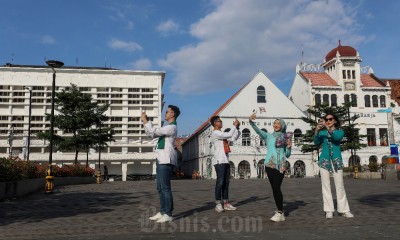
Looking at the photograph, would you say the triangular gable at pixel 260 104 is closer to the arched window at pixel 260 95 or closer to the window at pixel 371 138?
the arched window at pixel 260 95

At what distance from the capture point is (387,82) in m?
52.8

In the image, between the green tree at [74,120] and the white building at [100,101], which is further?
the white building at [100,101]

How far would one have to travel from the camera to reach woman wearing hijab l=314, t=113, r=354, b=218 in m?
6.89

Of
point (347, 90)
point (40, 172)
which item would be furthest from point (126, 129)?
point (40, 172)

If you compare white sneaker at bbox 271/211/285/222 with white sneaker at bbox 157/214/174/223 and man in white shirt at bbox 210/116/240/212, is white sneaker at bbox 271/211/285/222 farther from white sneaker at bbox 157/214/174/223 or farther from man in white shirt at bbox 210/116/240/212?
white sneaker at bbox 157/214/174/223

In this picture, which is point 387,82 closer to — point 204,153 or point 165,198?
point 204,153

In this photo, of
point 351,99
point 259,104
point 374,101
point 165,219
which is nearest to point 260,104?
point 259,104

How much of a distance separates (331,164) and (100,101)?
70.3 m

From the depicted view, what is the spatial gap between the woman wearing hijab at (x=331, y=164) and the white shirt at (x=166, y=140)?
265 cm

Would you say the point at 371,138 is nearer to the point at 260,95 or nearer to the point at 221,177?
the point at 260,95

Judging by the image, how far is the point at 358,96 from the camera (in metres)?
52.0

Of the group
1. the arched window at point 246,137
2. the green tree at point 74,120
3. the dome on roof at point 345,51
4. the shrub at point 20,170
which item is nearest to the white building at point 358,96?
the dome on roof at point 345,51

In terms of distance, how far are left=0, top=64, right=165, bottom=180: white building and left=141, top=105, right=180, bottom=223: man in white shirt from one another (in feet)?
210

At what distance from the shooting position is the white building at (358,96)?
50688 millimetres
